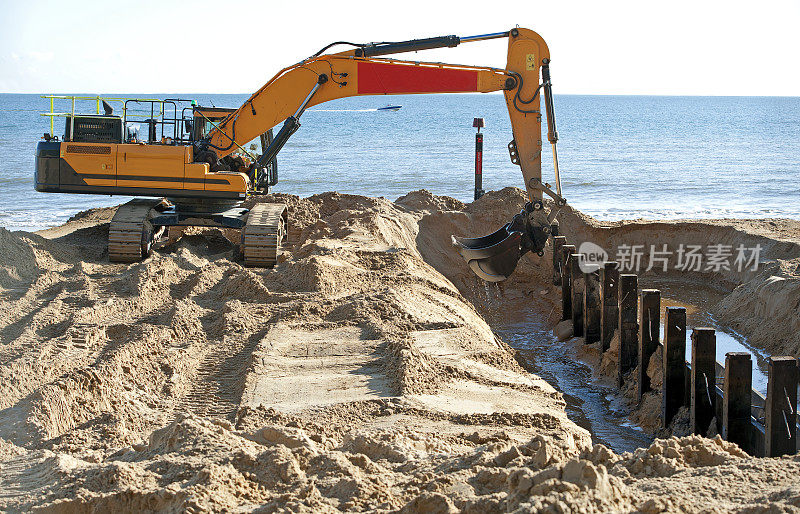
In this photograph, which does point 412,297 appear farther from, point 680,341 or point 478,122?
point 478,122

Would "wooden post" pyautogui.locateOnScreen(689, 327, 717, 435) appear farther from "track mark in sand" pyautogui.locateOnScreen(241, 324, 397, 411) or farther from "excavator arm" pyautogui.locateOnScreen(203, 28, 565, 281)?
"excavator arm" pyautogui.locateOnScreen(203, 28, 565, 281)

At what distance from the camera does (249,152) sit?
1241cm

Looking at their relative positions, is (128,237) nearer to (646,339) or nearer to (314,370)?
(314,370)

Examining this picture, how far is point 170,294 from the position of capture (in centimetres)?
985

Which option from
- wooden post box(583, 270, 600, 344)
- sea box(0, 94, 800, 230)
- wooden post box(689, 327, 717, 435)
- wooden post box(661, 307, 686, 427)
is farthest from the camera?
sea box(0, 94, 800, 230)

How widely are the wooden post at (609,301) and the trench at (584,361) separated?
18.8 inches

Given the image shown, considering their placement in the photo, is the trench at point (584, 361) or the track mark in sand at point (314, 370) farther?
the trench at point (584, 361)

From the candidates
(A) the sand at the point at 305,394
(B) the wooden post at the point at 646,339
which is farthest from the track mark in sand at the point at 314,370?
(B) the wooden post at the point at 646,339

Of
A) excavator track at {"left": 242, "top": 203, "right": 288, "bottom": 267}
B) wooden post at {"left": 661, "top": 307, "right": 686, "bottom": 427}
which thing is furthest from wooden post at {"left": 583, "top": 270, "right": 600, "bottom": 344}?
excavator track at {"left": 242, "top": 203, "right": 288, "bottom": 267}

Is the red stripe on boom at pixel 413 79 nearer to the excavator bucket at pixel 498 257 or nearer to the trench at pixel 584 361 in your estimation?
the excavator bucket at pixel 498 257

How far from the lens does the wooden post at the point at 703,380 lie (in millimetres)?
7062

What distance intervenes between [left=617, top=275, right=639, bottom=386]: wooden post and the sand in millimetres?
1557

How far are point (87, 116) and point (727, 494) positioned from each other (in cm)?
1012

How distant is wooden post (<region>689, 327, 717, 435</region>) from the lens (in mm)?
7062
